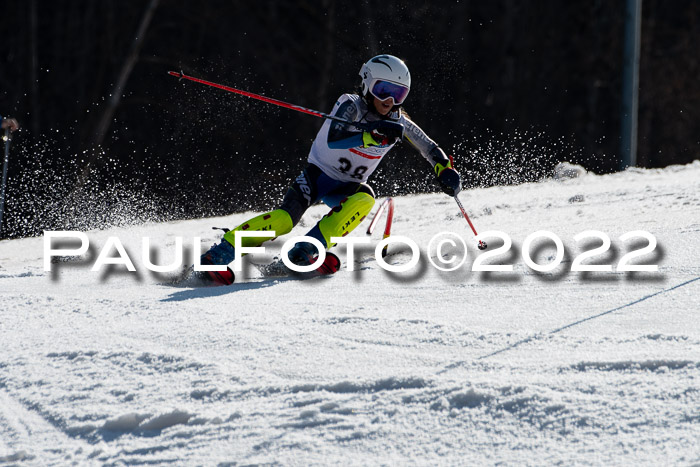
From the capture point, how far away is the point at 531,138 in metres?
19.6

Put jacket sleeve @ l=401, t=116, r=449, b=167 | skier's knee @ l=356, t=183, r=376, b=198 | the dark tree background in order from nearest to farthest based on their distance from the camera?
skier's knee @ l=356, t=183, r=376, b=198, jacket sleeve @ l=401, t=116, r=449, b=167, the dark tree background

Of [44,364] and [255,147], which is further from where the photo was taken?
[255,147]

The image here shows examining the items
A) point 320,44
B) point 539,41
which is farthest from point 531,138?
point 320,44

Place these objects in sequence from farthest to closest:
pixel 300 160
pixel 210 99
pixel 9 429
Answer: pixel 300 160
pixel 210 99
pixel 9 429

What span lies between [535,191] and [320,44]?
36.4ft

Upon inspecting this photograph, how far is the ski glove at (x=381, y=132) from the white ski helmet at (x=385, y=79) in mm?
264

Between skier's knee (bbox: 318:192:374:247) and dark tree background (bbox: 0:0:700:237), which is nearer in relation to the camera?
skier's knee (bbox: 318:192:374:247)

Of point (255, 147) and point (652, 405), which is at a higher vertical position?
point (255, 147)

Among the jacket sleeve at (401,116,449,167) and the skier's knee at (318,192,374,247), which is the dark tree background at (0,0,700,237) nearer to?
the jacket sleeve at (401,116,449,167)

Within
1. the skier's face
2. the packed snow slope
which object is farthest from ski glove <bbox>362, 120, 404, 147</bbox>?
the packed snow slope

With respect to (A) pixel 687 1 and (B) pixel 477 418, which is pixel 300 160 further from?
(B) pixel 477 418

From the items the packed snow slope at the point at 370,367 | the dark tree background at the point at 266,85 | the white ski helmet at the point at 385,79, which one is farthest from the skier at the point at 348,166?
the dark tree background at the point at 266,85

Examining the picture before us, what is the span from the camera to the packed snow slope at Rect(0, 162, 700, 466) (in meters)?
2.31

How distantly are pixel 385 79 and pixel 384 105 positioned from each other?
0.14m
